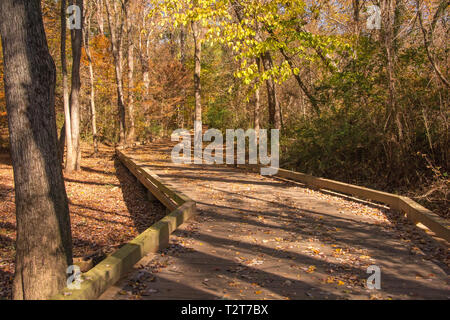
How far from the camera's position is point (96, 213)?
10648 mm

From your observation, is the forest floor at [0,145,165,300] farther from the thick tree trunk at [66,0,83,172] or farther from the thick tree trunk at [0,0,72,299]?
the thick tree trunk at [0,0,72,299]

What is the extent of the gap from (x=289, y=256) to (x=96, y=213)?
6783 mm

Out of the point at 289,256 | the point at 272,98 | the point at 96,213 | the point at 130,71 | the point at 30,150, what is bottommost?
the point at 96,213

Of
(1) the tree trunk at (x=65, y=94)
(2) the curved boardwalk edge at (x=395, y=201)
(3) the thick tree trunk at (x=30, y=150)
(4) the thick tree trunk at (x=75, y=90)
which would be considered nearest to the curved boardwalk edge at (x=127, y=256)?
(3) the thick tree trunk at (x=30, y=150)

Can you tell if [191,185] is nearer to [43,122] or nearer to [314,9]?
[43,122]

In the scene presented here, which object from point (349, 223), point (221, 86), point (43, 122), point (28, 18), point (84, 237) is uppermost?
point (221, 86)

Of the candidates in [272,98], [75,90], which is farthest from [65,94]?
[272,98]

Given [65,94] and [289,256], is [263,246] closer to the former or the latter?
[289,256]

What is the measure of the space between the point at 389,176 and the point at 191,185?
221 inches

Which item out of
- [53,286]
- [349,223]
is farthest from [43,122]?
[349,223]

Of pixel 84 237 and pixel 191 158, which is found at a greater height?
pixel 191 158
